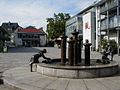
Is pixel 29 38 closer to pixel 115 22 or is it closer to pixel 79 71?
pixel 115 22

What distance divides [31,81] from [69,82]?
1638mm

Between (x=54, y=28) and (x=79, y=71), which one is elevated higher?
(x=54, y=28)

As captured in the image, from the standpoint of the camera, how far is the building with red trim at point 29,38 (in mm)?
85000

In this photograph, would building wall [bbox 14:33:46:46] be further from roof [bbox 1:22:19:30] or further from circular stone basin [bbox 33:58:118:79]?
circular stone basin [bbox 33:58:118:79]

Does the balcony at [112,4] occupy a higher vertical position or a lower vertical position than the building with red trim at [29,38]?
higher

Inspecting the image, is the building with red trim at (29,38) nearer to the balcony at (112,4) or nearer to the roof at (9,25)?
the roof at (9,25)

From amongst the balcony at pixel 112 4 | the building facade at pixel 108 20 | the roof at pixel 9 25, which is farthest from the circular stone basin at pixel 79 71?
the roof at pixel 9 25

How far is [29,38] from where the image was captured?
86250 mm

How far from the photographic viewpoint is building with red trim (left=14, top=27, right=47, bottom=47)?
85.0 m

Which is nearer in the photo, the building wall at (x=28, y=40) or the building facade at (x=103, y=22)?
the building facade at (x=103, y=22)

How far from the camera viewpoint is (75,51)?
10172 millimetres

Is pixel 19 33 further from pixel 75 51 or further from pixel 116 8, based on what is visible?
pixel 75 51

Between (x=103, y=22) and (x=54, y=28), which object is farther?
(x=54, y=28)

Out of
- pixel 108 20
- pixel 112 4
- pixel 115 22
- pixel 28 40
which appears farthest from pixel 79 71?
pixel 28 40
